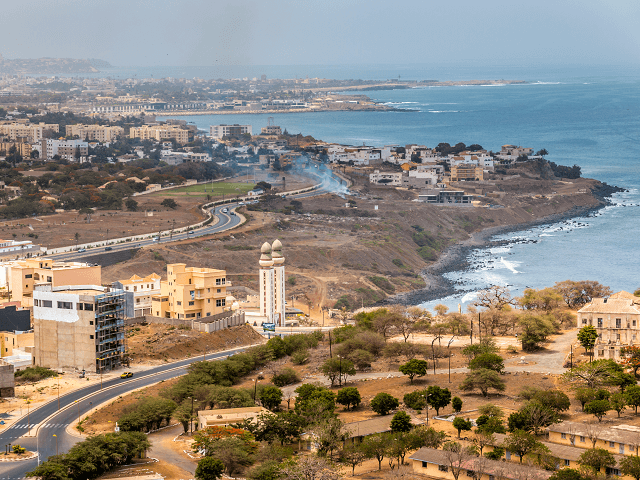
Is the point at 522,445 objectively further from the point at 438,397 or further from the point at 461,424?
the point at 438,397

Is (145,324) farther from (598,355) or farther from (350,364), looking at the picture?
(598,355)

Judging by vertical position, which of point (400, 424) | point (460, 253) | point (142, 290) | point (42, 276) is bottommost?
point (460, 253)

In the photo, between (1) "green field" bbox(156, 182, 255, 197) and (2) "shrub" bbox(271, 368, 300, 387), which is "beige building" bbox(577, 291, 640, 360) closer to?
(2) "shrub" bbox(271, 368, 300, 387)

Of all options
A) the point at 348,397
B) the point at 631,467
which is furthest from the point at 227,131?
the point at 631,467

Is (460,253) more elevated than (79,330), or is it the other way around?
(79,330)

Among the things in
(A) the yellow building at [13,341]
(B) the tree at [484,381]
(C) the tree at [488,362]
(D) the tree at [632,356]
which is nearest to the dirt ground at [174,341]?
(A) the yellow building at [13,341]

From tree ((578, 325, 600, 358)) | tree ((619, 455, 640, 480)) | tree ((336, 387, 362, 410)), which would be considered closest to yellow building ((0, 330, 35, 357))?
tree ((336, 387, 362, 410))
